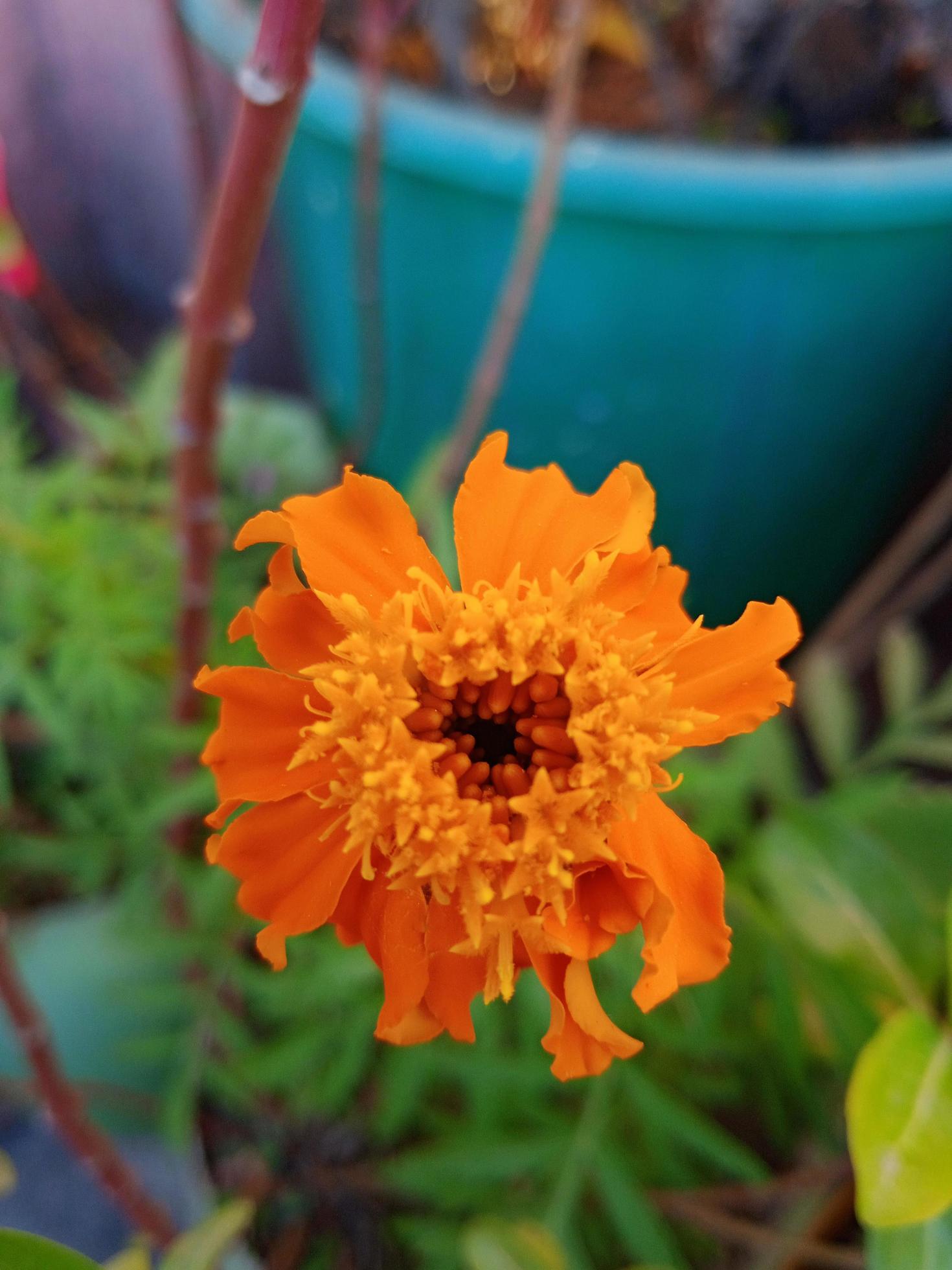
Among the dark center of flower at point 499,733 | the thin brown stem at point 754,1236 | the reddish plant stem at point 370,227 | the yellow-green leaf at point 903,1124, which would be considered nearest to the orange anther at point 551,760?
the dark center of flower at point 499,733

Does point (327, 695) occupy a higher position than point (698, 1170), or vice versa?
point (327, 695)

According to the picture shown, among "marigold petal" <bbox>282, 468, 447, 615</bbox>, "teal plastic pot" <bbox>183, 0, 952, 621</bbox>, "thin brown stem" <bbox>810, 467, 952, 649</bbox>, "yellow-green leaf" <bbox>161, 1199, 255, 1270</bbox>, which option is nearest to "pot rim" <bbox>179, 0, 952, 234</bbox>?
"teal plastic pot" <bbox>183, 0, 952, 621</bbox>

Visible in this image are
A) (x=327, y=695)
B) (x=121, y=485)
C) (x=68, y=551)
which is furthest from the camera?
(x=121, y=485)

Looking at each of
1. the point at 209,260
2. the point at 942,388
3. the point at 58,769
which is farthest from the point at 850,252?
the point at 58,769

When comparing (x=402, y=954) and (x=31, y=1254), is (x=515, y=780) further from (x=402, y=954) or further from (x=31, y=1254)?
(x=31, y=1254)

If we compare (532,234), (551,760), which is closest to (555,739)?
(551,760)

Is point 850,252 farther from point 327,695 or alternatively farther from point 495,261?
point 327,695

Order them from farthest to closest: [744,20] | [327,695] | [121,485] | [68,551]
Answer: [744,20] < [121,485] < [68,551] < [327,695]

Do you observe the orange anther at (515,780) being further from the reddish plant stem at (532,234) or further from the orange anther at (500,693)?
the reddish plant stem at (532,234)
